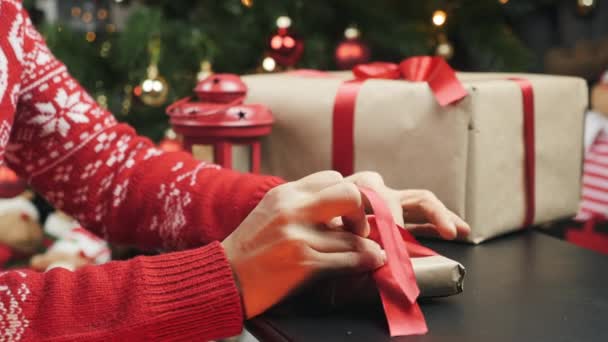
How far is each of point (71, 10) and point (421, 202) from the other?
168 cm

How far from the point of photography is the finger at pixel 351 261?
42cm

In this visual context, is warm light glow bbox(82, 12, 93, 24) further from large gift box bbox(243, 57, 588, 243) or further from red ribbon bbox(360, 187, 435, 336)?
red ribbon bbox(360, 187, 435, 336)

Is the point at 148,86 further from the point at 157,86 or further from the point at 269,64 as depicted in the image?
the point at 269,64

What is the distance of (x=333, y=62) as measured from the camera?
153 centimetres

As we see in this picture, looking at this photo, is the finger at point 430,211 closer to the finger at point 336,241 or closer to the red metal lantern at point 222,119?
the finger at point 336,241

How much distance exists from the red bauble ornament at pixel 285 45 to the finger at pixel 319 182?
87 cm

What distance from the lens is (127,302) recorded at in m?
0.42

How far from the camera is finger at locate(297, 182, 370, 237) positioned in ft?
1.33

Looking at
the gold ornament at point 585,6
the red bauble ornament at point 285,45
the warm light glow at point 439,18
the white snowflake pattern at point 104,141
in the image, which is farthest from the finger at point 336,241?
the gold ornament at point 585,6

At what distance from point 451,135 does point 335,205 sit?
296mm

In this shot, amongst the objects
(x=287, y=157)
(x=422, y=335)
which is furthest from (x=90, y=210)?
(x=422, y=335)

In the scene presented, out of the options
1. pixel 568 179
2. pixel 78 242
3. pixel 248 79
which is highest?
pixel 248 79

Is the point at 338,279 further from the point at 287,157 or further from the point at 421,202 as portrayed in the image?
the point at 287,157

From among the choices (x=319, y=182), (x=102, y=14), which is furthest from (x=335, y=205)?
(x=102, y=14)
